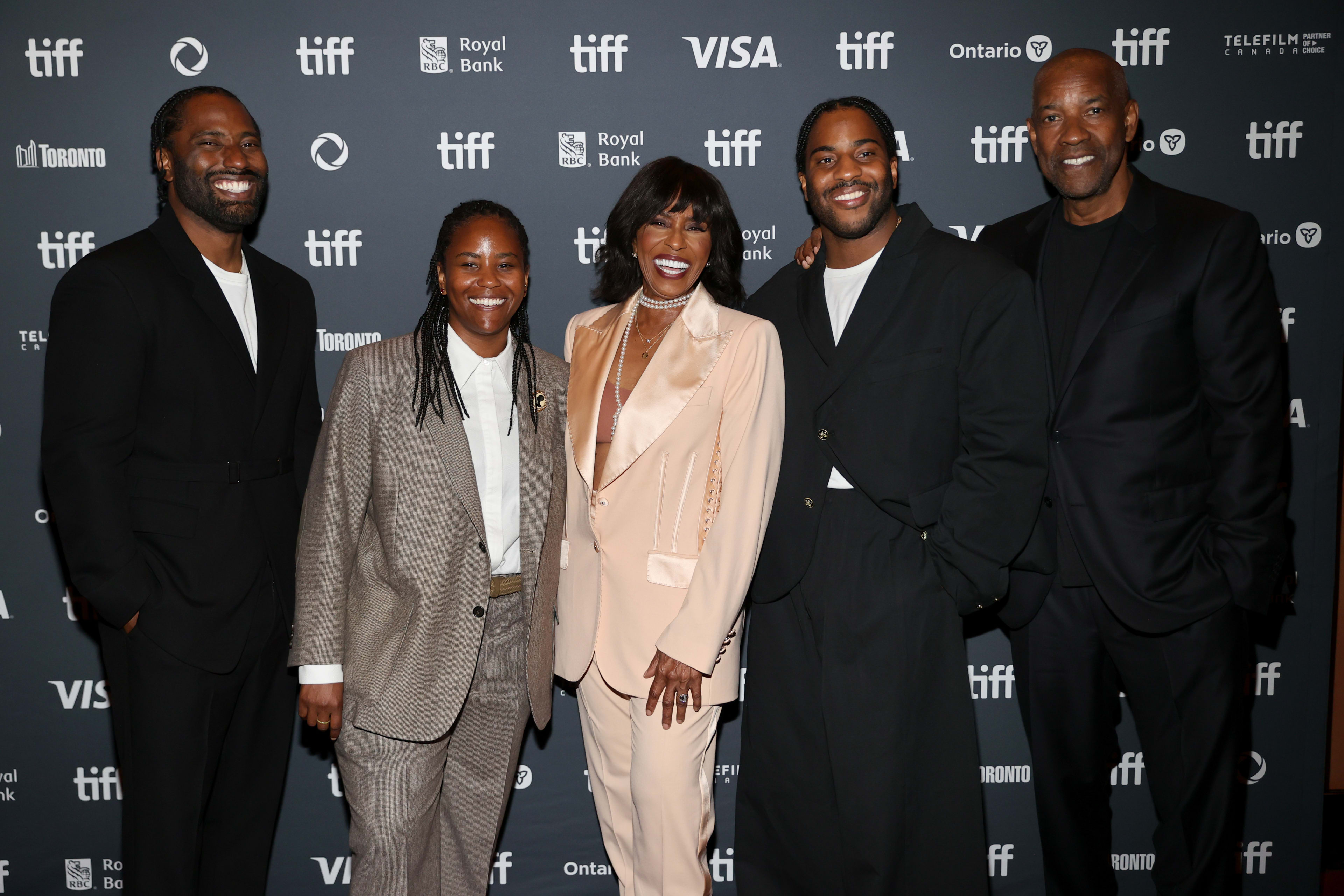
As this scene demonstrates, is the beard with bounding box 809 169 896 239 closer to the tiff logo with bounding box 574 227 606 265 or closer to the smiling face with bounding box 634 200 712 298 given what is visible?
the smiling face with bounding box 634 200 712 298

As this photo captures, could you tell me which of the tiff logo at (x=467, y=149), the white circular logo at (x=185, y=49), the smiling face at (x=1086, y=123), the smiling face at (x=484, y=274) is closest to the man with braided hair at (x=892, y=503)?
the smiling face at (x=1086, y=123)

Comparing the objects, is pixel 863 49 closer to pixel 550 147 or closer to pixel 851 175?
pixel 851 175

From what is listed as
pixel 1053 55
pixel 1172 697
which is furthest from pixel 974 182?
pixel 1172 697

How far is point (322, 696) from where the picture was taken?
7.13ft

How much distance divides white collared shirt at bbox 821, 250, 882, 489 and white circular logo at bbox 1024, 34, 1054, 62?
1.22 meters

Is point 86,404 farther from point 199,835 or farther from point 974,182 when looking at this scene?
point 974,182

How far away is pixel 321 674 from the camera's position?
2170 millimetres

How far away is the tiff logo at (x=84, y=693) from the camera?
123 inches

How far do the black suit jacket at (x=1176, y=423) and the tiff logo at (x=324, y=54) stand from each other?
7.98 feet

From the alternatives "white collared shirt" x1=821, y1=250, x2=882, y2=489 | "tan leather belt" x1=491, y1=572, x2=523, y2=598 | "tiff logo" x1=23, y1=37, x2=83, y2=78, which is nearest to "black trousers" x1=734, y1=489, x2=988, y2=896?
"white collared shirt" x1=821, y1=250, x2=882, y2=489

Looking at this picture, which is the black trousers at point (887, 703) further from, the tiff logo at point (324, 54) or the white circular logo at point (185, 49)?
the white circular logo at point (185, 49)

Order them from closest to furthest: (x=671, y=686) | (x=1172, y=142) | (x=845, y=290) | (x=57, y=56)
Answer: (x=671, y=686), (x=845, y=290), (x=57, y=56), (x=1172, y=142)

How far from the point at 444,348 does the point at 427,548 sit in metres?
0.51

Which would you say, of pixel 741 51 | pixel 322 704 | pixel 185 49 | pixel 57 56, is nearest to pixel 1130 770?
pixel 322 704
